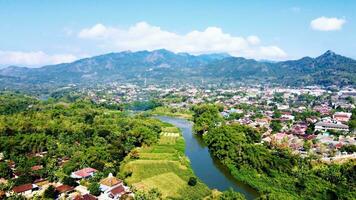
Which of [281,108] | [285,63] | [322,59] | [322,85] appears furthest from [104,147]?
[285,63]

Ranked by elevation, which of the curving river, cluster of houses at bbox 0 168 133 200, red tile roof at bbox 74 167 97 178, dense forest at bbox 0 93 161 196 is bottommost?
the curving river

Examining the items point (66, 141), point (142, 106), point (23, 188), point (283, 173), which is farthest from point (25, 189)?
point (142, 106)

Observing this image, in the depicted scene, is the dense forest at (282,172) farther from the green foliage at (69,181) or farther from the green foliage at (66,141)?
the green foliage at (69,181)

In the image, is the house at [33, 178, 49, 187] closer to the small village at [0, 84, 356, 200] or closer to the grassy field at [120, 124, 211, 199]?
the small village at [0, 84, 356, 200]

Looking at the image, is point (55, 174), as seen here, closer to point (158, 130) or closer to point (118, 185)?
point (118, 185)

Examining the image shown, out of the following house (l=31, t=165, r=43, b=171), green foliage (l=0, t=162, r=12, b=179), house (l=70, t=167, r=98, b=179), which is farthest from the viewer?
house (l=31, t=165, r=43, b=171)

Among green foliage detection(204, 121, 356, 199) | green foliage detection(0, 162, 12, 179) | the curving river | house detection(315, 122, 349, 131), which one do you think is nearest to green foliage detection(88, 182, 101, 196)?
green foliage detection(0, 162, 12, 179)
